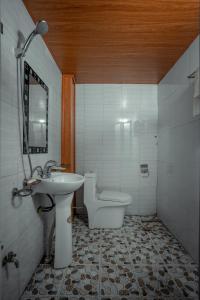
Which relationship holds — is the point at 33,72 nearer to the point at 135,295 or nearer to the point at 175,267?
the point at 135,295

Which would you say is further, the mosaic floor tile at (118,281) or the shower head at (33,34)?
the mosaic floor tile at (118,281)

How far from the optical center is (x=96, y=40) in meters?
1.79

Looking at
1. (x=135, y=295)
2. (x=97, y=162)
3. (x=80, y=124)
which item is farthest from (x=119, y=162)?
(x=135, y=295)

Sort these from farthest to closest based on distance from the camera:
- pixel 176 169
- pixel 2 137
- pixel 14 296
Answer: pixel 176 169, pixel 14 296, pixel 2 137

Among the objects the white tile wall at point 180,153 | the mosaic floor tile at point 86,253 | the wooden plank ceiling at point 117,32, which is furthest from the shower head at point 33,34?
the mosaic floor tile at point 86,253

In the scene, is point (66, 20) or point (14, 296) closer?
point (14, 296)

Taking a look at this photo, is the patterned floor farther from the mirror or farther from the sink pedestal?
the mirror

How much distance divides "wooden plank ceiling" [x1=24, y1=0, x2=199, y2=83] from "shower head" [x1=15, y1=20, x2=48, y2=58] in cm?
31

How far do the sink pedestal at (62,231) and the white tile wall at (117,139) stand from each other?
4.19ft

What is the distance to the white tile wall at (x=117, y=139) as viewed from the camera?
293 centimetres

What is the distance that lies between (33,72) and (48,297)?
5.77ft

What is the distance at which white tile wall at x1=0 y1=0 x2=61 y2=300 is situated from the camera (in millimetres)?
1113

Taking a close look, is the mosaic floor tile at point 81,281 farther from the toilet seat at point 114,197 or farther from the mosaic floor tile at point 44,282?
the toilet seat at point 114,197

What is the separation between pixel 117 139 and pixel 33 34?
1.95 meters
